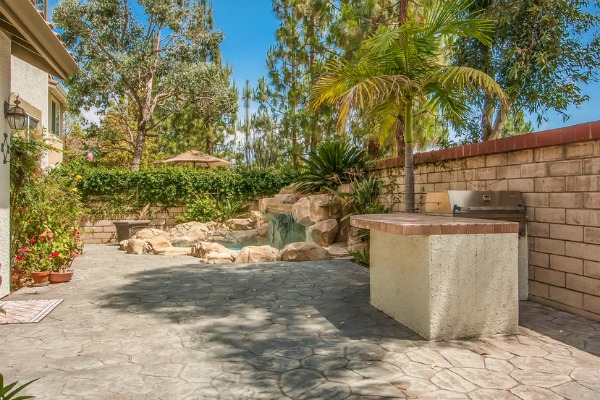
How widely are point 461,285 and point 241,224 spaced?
970cm

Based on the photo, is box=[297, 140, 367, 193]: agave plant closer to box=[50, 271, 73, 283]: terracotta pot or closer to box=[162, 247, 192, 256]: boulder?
box=[162, 247, 192, 256]: boulder

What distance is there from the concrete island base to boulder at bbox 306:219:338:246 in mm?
5365

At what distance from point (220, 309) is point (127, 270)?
9.69 feet

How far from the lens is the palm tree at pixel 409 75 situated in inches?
198

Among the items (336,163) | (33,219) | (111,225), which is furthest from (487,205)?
(111,225)

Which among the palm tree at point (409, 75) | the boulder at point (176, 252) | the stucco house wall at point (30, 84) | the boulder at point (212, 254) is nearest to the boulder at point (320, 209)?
the boulder at point (212, 254)

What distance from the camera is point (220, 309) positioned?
4113mm

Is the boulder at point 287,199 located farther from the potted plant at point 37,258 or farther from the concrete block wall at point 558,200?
the concrete block wall at point 558,200

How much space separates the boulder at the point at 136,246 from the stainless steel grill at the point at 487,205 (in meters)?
6.34

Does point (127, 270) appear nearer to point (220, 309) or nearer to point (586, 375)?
point (220, 309)

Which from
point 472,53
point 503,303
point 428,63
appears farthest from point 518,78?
point 503,303

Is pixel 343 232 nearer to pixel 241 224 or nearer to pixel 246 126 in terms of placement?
pixel 241 224

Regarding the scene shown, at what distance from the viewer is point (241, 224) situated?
1238cm

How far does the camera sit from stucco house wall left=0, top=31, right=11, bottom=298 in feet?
14.9
